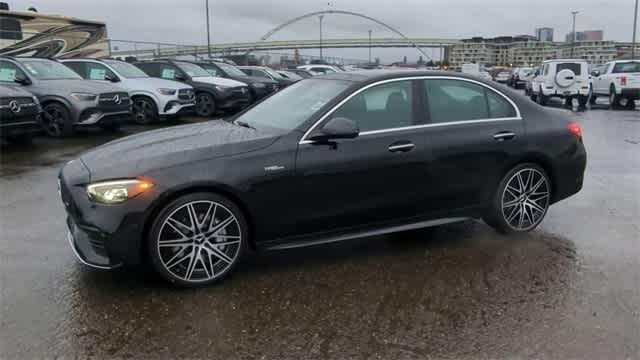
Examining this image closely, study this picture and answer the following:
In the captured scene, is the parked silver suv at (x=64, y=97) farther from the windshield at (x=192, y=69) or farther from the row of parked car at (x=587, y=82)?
the row of parked car at (x=587, y=82)

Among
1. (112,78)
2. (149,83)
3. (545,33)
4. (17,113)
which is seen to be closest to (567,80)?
(149,83)

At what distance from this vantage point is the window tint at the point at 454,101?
5.01 m

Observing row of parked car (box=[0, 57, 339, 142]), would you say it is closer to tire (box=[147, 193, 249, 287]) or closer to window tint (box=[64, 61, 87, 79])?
window tint (box=[64, 61, 87, 79])

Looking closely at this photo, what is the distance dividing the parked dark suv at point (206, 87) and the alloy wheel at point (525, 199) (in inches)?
473

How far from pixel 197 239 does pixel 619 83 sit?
2042 cm

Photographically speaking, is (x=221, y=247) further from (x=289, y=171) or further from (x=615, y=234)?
(x=615, y=234)

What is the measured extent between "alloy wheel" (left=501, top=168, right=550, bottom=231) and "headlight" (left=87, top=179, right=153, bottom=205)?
3113mm

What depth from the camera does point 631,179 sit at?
781cm

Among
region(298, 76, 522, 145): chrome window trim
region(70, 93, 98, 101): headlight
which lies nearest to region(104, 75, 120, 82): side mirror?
region(70, 93, 98, 101): headlight

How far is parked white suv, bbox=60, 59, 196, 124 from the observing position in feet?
46.2

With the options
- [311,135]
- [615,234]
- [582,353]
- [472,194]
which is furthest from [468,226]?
[582,353]

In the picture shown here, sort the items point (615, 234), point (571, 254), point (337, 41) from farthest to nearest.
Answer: point (337, 41), point (615, 234), point (571, 254)

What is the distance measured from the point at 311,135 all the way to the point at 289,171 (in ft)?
1.12

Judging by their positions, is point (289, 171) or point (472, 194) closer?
point (289, 171)
